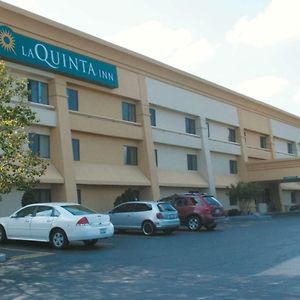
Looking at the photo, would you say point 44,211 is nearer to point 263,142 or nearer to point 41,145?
point 41,145

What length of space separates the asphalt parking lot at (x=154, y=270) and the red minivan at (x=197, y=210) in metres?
6.06

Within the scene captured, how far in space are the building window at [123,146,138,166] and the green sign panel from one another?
14.7 feet

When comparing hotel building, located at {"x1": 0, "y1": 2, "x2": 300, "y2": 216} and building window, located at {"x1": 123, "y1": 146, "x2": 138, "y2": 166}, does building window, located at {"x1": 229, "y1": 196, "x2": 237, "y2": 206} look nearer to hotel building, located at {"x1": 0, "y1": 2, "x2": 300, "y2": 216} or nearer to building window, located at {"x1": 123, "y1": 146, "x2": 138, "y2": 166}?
hotel building, located at {"x1": 0, "y1": 2, "x2": 300, "y2": 216}

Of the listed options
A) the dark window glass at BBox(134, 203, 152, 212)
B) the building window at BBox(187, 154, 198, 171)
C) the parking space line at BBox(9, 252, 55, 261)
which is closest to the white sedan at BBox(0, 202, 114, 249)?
the parking space line at BBox(9, 252, 55, 261)

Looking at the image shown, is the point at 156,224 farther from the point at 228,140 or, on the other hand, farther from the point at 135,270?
the point at 228,140

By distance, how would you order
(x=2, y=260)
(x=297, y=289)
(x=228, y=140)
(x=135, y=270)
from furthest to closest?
(x=228, y=140) < (x=2, y=260) < (x=135, y=270) < (x=297, y=289)

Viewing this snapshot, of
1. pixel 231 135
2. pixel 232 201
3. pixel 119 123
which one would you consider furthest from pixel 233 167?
pixel 119 123

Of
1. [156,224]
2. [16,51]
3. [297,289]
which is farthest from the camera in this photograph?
[16,51]

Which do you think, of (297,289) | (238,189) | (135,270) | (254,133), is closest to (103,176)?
(238,189)

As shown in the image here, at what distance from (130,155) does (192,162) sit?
28.2 ft

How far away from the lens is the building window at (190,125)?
40938 millimetres

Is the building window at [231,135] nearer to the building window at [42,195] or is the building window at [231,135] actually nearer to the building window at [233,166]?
the building window at [233,166]

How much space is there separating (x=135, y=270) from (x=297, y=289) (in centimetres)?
406

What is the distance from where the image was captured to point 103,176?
30500 millimetres
